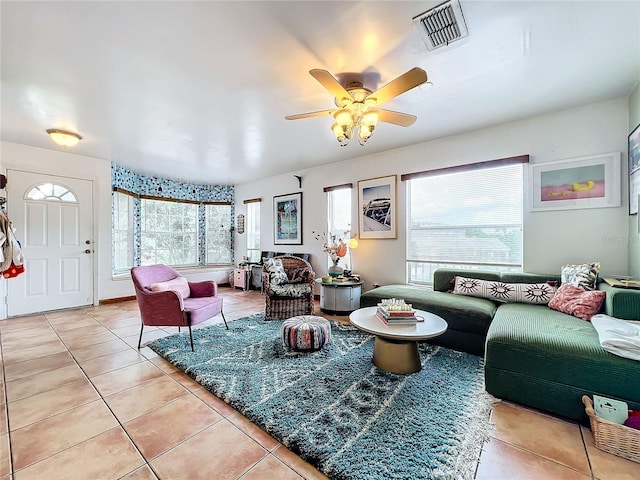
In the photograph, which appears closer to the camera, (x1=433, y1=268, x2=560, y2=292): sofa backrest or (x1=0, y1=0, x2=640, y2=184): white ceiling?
(x1=0, y1=0, x2=640, y2=184): white ceiling

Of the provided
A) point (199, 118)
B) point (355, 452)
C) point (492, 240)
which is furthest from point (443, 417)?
point (199, 118)

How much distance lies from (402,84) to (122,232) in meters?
5.62

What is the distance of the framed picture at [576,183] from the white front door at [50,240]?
6548 millimetres

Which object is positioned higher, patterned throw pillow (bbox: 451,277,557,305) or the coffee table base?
patterned throw pillow (bbox: 451,277,557,305)

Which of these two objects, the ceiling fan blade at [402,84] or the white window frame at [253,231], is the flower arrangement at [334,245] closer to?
the white window frame at [253,231]

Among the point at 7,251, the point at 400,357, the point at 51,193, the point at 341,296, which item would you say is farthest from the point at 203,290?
the point at 51,193

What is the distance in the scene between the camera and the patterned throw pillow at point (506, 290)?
2.76 meters

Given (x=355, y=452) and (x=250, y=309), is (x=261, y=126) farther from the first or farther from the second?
(x=355, y=452)

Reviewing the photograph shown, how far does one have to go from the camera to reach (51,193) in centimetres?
420

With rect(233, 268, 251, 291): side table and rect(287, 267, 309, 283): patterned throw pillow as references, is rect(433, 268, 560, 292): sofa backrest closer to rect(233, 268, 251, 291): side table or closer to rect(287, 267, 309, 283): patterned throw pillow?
rect(287, 267, 309, 283): patterned throw pillow

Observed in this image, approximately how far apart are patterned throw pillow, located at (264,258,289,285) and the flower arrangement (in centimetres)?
88

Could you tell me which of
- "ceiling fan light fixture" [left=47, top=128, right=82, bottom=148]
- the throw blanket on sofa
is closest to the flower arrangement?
the throw blanket on sofa

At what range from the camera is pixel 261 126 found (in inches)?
128

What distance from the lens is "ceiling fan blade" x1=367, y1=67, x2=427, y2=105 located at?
171cm
